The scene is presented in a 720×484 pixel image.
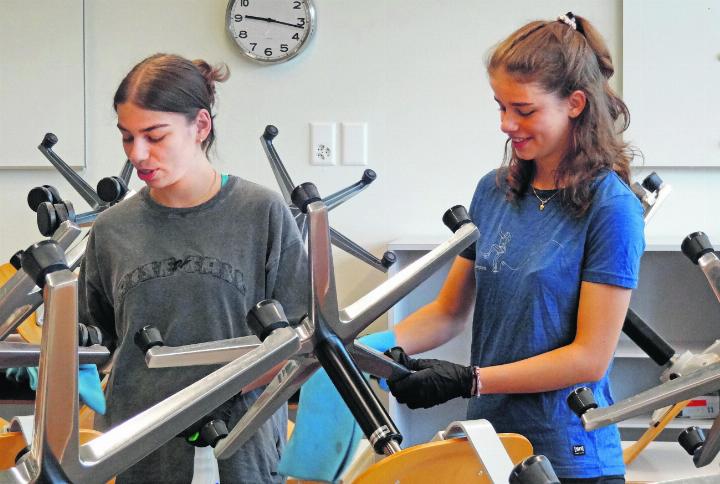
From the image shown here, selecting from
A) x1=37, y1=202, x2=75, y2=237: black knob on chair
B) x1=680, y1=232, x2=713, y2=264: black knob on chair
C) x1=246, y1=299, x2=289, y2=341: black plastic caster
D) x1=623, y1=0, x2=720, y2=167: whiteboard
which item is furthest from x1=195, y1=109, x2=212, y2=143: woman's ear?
x1=623, y1=0, x2=720, y2=167: whiteboard

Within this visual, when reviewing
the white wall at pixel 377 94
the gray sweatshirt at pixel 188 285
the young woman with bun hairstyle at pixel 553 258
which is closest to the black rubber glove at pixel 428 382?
the young woman with bun hairstyle at pixel 553 258

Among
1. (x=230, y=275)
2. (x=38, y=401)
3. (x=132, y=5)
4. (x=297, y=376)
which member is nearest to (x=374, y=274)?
(x=132, y=5)

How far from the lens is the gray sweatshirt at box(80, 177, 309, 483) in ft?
4.94

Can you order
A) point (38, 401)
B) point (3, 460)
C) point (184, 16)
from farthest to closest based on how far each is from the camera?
point (184, 16)
point (3, 460)
point (38, 401)

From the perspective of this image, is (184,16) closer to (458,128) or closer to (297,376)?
(458,128)

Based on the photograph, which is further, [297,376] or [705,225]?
[705,225]

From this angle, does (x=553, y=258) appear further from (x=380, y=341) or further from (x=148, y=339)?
(x=148, y=339)

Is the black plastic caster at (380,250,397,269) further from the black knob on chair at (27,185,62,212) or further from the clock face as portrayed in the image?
the black knob on chair at (27,185,62,212)

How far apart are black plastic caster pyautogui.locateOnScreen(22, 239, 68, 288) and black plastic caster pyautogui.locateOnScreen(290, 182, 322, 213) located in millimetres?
295

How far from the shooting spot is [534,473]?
72cm

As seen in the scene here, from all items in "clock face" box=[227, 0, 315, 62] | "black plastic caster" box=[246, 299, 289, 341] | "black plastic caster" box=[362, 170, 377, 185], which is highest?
"clock face" box=[227, 0, 315, 62]

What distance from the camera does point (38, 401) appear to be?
0.74 meters

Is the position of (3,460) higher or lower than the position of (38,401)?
lower

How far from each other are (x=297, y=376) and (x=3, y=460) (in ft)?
1.76
